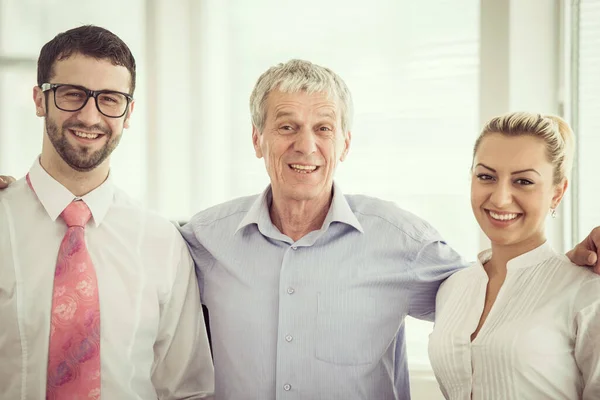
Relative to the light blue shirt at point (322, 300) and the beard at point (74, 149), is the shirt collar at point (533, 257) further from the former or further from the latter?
the beard at point (74, 149)

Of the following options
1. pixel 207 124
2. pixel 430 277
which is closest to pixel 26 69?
pixel 207 124

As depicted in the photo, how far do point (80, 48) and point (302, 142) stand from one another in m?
0.68

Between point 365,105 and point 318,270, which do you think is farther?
point 365,105

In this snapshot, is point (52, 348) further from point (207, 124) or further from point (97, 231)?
point (207, 124)

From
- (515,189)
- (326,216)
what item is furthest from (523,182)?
(326,216)

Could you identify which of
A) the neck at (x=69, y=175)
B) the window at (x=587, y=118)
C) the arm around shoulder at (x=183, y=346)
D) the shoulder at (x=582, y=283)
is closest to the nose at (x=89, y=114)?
the neck at (x=69, y=175)

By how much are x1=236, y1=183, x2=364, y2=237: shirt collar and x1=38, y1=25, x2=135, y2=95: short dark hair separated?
59 cm

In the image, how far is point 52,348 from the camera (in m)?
1.58

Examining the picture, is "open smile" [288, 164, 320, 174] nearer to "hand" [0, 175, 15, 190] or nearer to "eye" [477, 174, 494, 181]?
"eye" [477, 174, 494, 181]

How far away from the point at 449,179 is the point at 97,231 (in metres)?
1.85

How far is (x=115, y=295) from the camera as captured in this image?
172 centimetres

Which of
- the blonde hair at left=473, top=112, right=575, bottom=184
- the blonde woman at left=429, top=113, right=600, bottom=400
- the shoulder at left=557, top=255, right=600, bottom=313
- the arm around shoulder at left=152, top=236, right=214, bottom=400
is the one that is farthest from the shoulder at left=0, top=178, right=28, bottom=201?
the shoulder at left=557, top=255, right=600, bottom=313

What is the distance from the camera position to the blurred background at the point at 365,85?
8.95 feet

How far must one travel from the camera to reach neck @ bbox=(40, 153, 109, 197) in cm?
171
